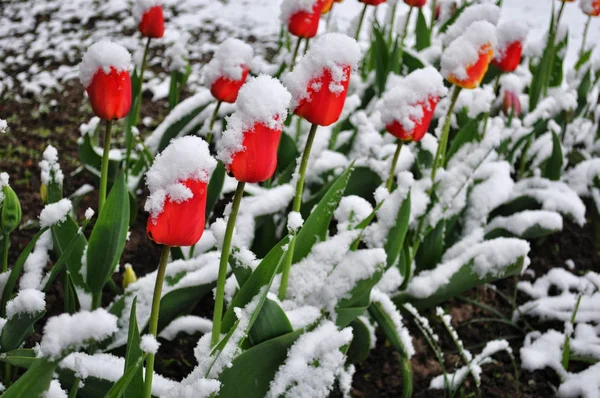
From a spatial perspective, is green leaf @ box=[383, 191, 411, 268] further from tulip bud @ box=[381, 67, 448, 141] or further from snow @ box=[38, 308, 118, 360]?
snow @ box=[38, 308, 118, 360]

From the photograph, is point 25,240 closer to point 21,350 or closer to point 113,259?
point 113,259

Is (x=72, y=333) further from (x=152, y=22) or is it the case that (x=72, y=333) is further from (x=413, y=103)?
(x=152, y=22)

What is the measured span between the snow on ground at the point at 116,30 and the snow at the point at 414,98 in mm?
1389

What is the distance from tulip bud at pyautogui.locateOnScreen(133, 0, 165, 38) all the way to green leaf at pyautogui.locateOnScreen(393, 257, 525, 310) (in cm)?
90

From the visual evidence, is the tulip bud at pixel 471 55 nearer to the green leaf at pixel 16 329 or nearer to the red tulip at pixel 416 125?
the red tulip at pixel 416 125

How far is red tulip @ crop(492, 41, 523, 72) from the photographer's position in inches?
68.0

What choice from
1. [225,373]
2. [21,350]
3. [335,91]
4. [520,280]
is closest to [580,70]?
[520,280]

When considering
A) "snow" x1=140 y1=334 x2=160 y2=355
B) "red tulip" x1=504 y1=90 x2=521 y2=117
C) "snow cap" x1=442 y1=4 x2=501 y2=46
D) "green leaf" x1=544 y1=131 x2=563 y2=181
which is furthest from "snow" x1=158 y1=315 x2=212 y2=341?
"red tulip" x1=504 y1=90 x2=521 y2=117

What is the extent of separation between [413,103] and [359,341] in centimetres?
54

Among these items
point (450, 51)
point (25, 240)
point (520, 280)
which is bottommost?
point (520, 280)

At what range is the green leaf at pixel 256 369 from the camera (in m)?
0.91

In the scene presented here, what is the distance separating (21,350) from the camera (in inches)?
35.7

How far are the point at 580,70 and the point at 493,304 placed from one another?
1459 millimetres

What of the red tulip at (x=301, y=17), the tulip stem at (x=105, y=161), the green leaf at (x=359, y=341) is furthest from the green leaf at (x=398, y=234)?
the tulip stem at (x=105, y=161)
